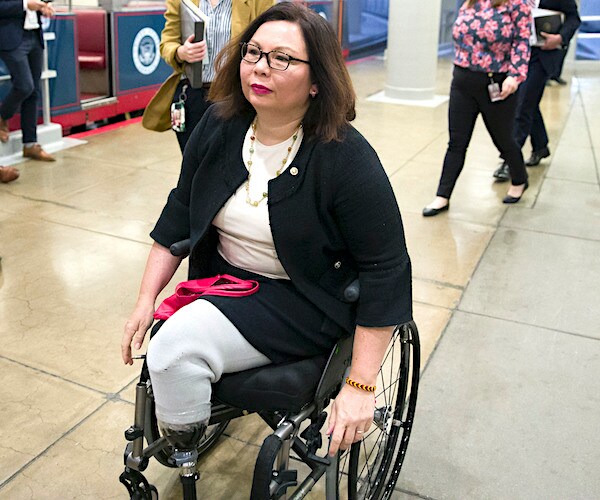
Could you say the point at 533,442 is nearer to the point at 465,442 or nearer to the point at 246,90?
the point at 465,442

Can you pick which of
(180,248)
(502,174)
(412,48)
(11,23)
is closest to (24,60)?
(11,23)

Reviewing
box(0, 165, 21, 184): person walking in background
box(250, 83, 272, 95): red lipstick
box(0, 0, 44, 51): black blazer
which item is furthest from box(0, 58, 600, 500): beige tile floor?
box(250, 83, 272, 95): red lipstick

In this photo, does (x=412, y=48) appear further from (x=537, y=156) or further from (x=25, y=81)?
(x=25, y=81)

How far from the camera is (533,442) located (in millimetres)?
2482

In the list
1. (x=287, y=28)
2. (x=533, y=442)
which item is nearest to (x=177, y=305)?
(x=287, y=28)

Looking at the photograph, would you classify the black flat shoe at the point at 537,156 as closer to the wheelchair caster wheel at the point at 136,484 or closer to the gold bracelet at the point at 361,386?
the gold bracelet at the point at 361,386

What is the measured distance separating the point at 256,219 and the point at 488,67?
2.88 meters

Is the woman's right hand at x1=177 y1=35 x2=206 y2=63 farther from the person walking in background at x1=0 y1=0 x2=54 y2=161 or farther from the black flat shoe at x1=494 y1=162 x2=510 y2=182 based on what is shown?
the black flat shoe at x1=494 y1=162 x2=510 y2=182

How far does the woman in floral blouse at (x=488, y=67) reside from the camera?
13.4ft

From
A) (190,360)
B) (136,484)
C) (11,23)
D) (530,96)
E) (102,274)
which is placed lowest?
(102,274)

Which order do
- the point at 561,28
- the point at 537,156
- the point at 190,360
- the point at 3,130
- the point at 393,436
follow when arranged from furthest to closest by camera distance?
the point at 537,156, the point at 3,130, the point at 561,28, the point at 393,436, the point at 190,360

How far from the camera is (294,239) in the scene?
1.74 meters

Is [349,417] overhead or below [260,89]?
below

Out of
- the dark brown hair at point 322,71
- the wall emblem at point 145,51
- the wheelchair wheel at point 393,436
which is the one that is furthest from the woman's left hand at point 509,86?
the wall emblem at point 145,51
